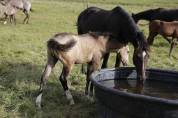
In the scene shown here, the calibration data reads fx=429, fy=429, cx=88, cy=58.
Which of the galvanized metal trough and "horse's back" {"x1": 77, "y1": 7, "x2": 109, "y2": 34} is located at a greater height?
"horse's back" {"x1": 77, "y1": 7, "x2": 109, "y2": 34}

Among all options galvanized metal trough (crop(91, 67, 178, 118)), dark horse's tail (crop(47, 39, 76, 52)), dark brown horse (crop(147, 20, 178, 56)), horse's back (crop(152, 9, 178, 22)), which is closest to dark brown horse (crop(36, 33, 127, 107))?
dark horse's tail (crop(47, 39, 76, 52))

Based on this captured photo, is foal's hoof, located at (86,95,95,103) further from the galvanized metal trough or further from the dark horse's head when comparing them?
the dark horse's head

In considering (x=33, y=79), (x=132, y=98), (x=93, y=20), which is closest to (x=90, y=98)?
(x=33, y=79)

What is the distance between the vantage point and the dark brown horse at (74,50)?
683 centimetres

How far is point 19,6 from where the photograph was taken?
20469mm

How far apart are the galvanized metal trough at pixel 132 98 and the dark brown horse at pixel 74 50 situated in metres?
0.61

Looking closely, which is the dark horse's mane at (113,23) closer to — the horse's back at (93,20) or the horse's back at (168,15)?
the horse's back at (93,20)

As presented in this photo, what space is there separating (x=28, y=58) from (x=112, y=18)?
3107mm

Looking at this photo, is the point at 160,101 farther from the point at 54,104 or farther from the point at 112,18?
the point at 112,18

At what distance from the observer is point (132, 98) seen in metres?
5.16

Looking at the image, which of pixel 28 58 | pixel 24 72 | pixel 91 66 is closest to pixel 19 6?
pixel 28 58

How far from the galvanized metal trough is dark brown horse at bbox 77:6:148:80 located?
30 centimetres

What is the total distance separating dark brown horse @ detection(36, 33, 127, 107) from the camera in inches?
269

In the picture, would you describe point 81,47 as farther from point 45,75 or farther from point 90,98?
point 90,98
